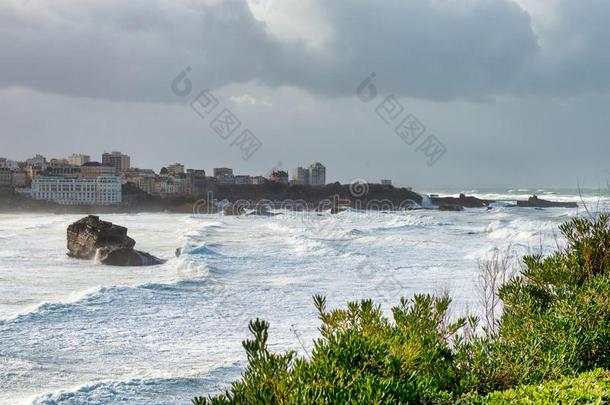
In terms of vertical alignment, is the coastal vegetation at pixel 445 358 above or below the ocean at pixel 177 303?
above

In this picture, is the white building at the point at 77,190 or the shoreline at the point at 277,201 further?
the white building at the point at 77,190

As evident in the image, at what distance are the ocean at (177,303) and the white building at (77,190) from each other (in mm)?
75379

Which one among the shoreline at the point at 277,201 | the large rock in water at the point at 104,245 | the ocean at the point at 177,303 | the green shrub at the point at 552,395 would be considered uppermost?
the shoreline at the point at 277,201

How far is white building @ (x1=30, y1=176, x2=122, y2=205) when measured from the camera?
354 ft

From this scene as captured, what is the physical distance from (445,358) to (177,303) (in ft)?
42.5

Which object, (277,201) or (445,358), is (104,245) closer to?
(445,358)

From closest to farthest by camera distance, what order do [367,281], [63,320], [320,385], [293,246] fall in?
[320,385], [63,320], [367,281], [293,246]

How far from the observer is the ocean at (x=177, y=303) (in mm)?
9289

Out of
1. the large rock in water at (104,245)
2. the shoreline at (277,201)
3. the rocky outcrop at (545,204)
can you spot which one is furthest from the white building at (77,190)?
the large rock in water at (104,245)

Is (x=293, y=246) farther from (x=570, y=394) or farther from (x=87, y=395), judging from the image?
(x=570, y=394)

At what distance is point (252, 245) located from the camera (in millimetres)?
33938

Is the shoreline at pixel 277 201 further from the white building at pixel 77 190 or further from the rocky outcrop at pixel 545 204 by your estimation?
the white building at pixel 77 190

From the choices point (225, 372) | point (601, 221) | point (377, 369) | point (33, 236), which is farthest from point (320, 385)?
point (33, 236)

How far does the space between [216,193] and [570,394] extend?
384ft
